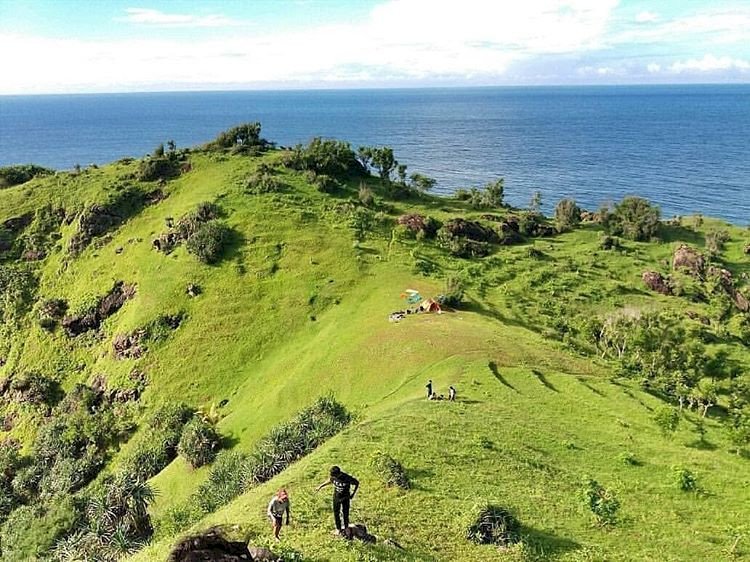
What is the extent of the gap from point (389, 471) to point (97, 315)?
202ft

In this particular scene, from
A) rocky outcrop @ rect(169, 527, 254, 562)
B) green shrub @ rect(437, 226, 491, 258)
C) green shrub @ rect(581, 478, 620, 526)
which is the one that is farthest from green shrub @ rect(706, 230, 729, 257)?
rocky outcrop @ rect(169, 527, 254, 562)

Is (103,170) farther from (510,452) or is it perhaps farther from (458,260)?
(510,452)

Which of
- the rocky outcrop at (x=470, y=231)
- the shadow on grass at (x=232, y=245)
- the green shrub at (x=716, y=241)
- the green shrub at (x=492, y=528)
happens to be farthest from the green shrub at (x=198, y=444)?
the green shrub at (x=716, y=241)

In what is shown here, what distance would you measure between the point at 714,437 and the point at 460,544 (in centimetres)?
2855

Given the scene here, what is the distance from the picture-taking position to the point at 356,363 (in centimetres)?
5566

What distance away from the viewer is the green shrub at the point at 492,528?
24.5 meters

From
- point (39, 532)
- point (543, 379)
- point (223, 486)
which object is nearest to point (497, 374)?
point (543, 379)

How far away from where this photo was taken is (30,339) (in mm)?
77312

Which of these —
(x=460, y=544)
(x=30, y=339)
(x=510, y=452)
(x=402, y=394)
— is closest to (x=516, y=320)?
(x=402, y=394)

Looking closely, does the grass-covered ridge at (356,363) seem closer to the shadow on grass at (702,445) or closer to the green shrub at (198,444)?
the green shrub at (198,444)

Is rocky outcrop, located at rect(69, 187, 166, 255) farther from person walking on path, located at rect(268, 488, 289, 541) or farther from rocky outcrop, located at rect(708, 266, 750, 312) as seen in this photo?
rocky outcrop, located at rect(708, 266, 750, 312)

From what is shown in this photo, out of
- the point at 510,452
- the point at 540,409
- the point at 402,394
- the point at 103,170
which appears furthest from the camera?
the point at 103,170

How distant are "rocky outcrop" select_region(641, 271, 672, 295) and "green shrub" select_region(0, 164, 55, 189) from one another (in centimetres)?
10578

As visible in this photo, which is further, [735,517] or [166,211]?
[166,211]
